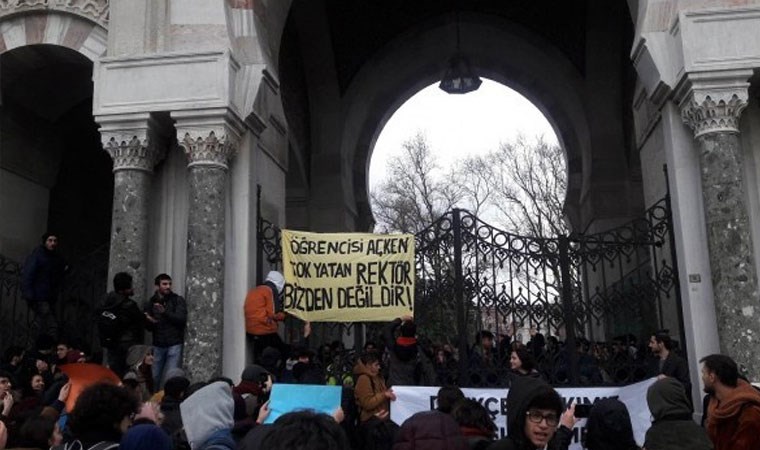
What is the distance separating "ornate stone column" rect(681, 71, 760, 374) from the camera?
299 inches

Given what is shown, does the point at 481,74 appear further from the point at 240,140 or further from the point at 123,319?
the point at 123,319

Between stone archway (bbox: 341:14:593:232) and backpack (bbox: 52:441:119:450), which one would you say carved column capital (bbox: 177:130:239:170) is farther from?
stone archway (bbox: 341:14:593:232)

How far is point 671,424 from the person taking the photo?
3.97 m

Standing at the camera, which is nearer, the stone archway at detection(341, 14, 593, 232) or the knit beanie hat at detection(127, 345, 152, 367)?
the knit beanie hat at detection(127, 345, 152, 367)

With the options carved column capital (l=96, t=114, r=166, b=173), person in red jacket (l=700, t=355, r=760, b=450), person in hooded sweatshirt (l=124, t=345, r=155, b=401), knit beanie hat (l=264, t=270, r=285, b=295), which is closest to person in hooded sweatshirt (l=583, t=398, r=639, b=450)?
person in red jacket (l=700, t=355, r=760, b=450)

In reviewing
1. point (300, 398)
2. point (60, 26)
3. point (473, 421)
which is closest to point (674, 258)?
point (300, 398)

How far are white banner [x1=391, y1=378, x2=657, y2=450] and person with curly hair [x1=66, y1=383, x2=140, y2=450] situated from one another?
400 cm

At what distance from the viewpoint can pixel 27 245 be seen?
11.1 m

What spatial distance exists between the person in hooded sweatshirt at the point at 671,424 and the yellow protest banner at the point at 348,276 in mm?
4919

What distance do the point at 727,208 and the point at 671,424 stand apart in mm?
4704

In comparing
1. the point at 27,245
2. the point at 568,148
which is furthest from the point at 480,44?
the point at 27,245

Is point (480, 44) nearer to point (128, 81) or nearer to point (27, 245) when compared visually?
point (128, 81)

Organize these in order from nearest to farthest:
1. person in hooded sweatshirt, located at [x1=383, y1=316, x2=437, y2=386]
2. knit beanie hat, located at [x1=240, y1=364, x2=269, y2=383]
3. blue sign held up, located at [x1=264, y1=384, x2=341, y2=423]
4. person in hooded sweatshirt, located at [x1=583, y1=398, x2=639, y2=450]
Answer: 1. person in hooded sweatshirt, located at [x1=583, y1=398, x2=639, y2=450]
2. blue sign held up, located at [x1=264, y1=384, x2=341, y2=423]
3. knit beanie hat, located at [x1=240, y1=364, x2=269, y2=383]
4. person in hooded sweatshirt, located at [x1=383, y1=316, x2=437, y2=386]

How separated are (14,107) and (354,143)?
7.75 m
